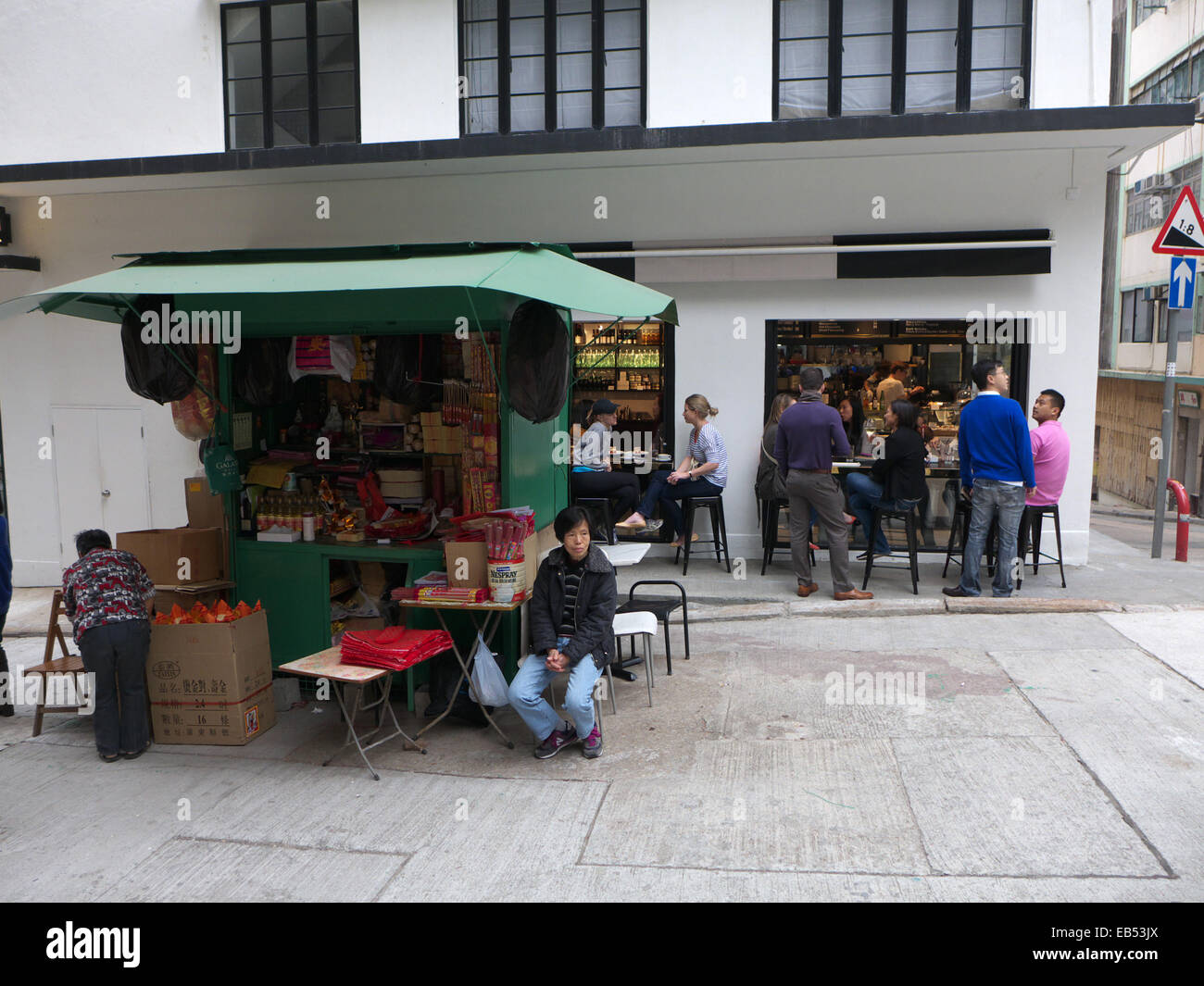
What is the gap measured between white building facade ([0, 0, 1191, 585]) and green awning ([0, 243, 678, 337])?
3.53m

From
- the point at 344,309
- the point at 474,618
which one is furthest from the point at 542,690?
the point at 344,309

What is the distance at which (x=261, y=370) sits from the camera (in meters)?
7.75

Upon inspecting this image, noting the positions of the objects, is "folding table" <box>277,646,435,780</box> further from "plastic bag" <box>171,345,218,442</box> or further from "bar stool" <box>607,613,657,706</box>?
"plastic bag" <box>171,345,218,442</box>

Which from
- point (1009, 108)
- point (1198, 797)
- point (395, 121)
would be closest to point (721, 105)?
point (1009, 108)

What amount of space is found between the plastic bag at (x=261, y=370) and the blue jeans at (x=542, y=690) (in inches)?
132

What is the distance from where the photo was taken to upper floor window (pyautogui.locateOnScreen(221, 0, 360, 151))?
439 inches

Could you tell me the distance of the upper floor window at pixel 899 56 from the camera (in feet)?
32.4

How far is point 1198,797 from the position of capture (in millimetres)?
5109

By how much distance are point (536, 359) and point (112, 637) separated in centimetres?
314

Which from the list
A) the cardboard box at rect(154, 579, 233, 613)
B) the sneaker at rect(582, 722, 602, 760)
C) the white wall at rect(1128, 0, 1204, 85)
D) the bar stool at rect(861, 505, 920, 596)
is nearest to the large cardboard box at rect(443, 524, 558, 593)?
the sneaker at rect(582, 722, 602, 760)
